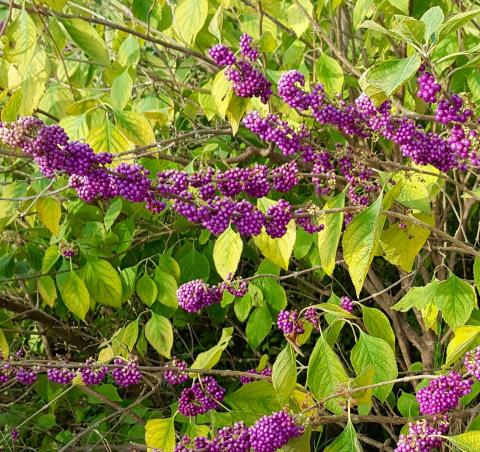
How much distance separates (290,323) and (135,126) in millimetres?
729

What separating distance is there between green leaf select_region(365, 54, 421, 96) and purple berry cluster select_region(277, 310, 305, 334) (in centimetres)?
77

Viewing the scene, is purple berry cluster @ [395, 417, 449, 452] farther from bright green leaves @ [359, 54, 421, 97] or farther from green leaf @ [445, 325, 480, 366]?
bright green leaves @ [359, 54, 421, 97]

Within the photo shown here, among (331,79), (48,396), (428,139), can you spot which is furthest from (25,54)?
(48,396)

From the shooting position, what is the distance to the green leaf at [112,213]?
2740 millimetres

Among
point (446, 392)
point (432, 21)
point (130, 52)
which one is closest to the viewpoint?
point (432, 21)

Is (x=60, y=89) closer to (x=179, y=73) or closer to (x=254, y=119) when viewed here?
(x=179, y=73)

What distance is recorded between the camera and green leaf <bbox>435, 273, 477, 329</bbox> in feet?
6.77

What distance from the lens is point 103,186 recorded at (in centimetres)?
150

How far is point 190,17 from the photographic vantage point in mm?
2092

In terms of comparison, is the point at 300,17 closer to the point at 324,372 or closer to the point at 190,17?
the point at 190,17

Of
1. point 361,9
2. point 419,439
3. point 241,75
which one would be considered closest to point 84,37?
point 241,75

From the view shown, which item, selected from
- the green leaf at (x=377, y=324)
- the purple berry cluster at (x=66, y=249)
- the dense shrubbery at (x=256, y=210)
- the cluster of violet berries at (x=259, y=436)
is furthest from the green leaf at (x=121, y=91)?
the cluster of violet berries at (x=259, y=436)

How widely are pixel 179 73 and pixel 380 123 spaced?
→ 6.46 ft

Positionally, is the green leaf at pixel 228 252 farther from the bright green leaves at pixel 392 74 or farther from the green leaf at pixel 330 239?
the bright green leaves at pixel 392 74
